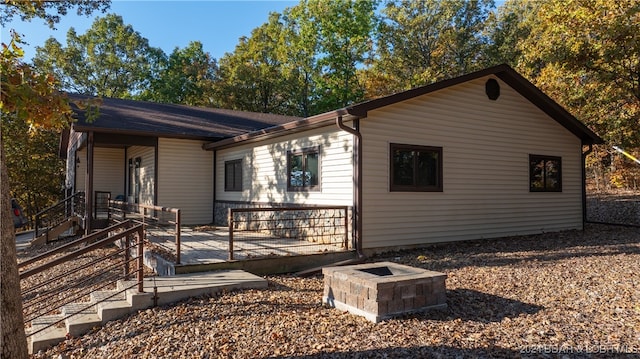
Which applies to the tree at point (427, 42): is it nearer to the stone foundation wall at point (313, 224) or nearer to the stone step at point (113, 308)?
the stone foundation wall at point (313, 224)

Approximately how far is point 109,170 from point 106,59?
19.9m

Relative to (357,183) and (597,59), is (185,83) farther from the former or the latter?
(357,183)

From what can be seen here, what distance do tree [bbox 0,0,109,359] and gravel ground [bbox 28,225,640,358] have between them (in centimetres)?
109

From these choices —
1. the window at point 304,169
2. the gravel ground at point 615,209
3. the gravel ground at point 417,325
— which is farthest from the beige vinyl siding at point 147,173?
the gravel ground at point 615,209

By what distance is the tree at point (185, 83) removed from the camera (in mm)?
30406

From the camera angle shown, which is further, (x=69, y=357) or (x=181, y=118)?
(x=181, y=118)

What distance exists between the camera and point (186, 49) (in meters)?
34.7

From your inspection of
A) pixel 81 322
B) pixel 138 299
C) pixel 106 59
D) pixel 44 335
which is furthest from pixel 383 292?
pixel 106 59

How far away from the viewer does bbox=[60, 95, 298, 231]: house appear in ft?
38.8

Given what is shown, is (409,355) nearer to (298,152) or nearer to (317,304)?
(317,304)

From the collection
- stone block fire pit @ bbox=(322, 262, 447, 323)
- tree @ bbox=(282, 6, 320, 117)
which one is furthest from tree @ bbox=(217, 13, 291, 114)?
stone block fire pit @ bbox=(322, 262, 447, 323)

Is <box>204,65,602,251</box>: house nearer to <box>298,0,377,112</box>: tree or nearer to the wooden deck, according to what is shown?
the wooden deck

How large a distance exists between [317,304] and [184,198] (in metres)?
9.01

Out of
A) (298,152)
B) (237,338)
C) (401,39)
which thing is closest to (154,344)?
(237,338)
